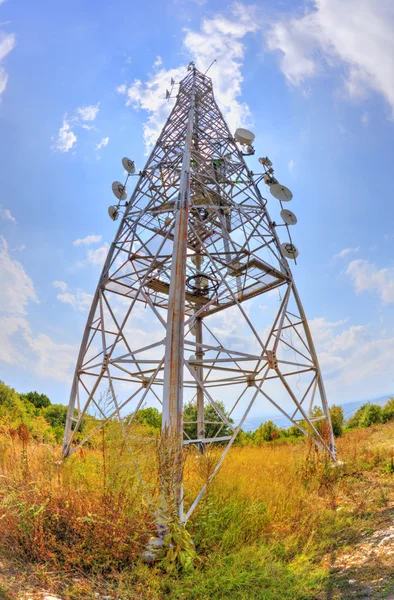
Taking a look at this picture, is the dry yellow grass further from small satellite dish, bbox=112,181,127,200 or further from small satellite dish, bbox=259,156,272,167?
small satellite dish, bbox=259,156,272,167

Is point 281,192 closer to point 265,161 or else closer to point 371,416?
point 265,161

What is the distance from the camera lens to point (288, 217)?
10320mm

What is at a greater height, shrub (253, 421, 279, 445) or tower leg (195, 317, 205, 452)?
tower leg (195, 317, 205, 452)

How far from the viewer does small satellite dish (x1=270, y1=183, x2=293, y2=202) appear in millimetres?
10477

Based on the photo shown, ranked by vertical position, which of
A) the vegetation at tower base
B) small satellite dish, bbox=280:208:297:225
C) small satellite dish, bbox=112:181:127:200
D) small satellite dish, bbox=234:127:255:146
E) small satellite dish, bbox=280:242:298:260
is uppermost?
small satellite dish, bbox=234:127:255:146

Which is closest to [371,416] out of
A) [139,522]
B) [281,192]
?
[281,192]

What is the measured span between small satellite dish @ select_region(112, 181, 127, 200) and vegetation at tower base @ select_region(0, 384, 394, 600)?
24.8ft

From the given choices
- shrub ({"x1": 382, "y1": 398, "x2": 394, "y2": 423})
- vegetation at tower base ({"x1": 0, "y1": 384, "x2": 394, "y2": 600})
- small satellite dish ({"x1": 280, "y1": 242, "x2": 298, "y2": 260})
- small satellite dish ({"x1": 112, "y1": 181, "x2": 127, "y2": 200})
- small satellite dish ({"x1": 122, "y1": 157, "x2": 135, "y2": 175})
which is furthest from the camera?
shrub ({"x1": 382, "y1": 398, "x2": 394, "y2": 423})

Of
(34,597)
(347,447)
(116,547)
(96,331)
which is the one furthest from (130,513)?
(347,447)

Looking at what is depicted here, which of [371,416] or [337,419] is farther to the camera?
[371,416]

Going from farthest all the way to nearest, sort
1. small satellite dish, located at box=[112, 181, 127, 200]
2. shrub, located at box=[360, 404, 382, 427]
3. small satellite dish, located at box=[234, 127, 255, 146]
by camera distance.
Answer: shrub, located at box=[360, 404, 382, 427]
small satellite dish, located at box=[234, 127, 255, 146]
small satellite dish, located at box=[112, 181, 127, 200]

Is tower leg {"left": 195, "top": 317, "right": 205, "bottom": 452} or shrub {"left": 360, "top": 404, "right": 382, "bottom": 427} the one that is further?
shrub {"left": 360, "top": 404, "right": 382, "bottom": 427}

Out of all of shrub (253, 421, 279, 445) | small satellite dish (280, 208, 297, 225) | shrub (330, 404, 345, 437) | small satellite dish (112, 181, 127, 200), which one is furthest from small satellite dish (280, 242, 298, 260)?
shrub (253, 421, 279, 445)

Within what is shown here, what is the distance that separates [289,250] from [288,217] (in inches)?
44.2
